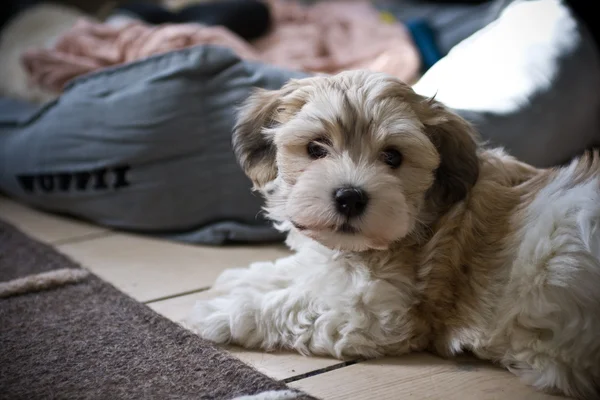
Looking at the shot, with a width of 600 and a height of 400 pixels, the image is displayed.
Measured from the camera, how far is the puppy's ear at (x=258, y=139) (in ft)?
5.71

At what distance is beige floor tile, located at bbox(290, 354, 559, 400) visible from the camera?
1485 mm

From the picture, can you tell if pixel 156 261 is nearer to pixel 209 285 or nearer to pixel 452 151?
pixel 209 285

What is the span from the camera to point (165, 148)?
2504 mm

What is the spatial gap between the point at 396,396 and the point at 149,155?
144 centimetres

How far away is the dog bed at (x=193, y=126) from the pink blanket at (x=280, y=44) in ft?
1.43

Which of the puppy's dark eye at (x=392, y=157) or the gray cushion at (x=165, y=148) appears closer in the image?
the puppy's dark eye at (x=392, y=157)

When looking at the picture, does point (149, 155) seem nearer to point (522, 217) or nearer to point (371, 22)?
point (522, 217)

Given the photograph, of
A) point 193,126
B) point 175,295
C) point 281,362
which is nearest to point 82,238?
point 193,126

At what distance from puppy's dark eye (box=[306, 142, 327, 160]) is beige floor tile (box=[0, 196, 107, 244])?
1391mm

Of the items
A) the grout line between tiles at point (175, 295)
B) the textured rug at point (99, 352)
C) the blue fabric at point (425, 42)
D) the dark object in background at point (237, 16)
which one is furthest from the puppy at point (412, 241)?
the dark object in background at point (237, 16)

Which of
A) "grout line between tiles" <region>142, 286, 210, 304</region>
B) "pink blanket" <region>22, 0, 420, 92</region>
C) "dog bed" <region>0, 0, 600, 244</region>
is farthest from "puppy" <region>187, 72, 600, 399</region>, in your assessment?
"pink blanket" <region>22, 0, 420, 92</region>

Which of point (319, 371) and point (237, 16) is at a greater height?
point (237, 16)

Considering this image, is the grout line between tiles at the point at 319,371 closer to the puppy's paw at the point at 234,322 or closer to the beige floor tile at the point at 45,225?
the puppy's paw at the point at 234,322

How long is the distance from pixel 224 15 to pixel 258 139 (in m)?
2.26
